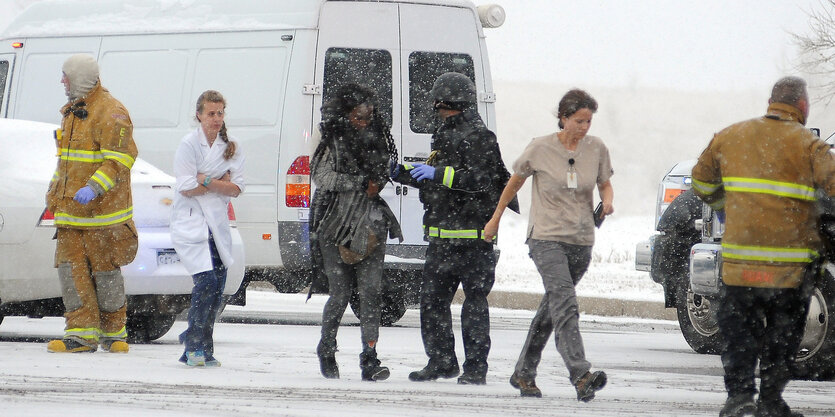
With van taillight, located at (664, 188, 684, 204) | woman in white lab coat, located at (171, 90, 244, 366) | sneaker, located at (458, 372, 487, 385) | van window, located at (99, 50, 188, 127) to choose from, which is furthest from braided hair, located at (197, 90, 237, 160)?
van taillight, located at (664, 188, 684, 204)

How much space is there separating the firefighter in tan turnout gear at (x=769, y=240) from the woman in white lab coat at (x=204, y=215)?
325 cm

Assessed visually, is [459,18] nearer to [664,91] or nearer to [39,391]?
[39,391]

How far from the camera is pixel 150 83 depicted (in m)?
13.8

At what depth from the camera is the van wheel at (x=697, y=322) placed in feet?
37.4

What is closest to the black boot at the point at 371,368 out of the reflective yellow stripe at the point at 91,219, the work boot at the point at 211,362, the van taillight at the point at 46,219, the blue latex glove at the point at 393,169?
the blue latex glove at the point at 393,169

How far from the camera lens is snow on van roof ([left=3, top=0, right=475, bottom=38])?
1311cm

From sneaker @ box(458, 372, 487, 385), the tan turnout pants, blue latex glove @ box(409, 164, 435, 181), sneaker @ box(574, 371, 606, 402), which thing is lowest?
sneaker @ box(574, 371, 606, 402)

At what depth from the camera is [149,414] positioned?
6.73 meters

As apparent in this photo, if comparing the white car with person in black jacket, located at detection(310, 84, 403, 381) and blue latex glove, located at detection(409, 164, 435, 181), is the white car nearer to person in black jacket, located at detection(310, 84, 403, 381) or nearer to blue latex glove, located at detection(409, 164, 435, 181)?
person in black jacket, located at detection(310, 84, 403, 381)

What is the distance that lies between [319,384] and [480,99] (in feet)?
18.6

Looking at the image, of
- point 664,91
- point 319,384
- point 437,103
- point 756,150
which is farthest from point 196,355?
point 664,91

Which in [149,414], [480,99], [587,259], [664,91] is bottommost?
[149,414]

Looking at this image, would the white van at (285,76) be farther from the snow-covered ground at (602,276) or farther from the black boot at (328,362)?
the black boot at (328,362)

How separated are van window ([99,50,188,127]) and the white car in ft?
8.19
